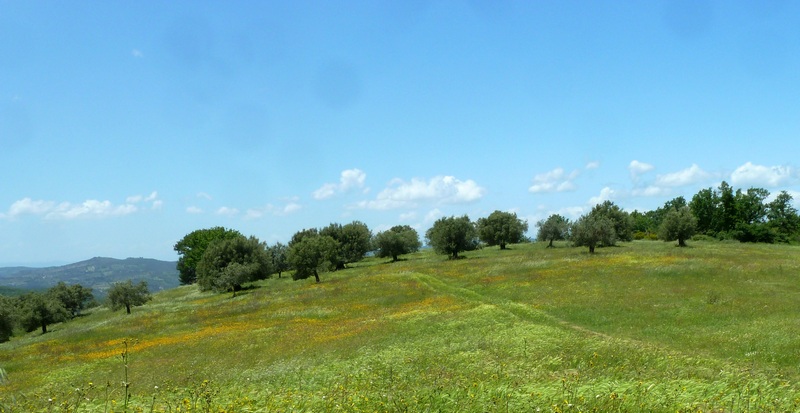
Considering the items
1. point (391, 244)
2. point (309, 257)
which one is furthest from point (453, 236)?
point (309, 257)

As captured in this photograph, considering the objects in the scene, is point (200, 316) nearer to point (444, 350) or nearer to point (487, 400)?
point (444, 350)

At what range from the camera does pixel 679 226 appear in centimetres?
8631

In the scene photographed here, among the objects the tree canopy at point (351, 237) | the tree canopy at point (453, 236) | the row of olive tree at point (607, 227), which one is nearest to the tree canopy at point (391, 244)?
the tree canopy at point (351, 237)

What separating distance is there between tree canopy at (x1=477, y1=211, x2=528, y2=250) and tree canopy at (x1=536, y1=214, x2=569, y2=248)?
522cm

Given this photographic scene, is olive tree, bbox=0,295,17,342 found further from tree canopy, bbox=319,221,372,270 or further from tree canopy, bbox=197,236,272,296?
tree canopy, bbox=319,221,372,270

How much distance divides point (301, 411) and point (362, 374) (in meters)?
7.28

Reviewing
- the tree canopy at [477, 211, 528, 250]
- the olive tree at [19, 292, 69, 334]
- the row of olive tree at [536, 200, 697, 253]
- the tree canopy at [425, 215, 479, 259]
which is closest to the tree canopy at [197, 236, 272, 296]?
the olive tree at [19, 292, 69, 334]

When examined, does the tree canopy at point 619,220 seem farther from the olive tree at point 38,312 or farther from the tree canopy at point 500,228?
the olive tree at point 38,312

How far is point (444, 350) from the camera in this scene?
2291 centimetres

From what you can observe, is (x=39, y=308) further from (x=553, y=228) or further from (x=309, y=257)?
(x=553, y=228)

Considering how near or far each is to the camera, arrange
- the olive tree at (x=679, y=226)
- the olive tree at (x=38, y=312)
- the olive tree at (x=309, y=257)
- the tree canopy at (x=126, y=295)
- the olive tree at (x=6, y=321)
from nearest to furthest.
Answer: the olive tree at (x=6, y=321) → the tree canopy at (x=126, y=295) → the olive tree at (x=38, y=312) → the olive tree at (x=309, y=257) → the olive tree at (x=679, y=226)

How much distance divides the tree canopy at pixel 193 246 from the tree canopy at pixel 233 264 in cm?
3760

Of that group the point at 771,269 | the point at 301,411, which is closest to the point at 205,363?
the point at 301,411

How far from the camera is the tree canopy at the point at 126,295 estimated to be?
227 feet
